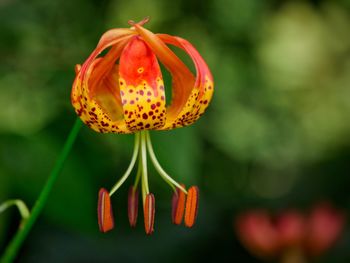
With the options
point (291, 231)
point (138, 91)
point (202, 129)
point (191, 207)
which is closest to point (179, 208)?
point (191, 207)

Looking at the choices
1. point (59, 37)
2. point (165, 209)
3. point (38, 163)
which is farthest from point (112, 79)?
point (165, 209)

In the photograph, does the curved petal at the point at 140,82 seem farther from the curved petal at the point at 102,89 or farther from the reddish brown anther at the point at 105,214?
the reddish brown anther at the point at 105,214

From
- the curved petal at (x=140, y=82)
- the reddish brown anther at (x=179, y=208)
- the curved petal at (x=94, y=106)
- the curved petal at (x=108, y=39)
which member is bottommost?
the reddish brown anther at (x=179, y=208)

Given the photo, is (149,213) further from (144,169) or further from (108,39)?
(108,39)

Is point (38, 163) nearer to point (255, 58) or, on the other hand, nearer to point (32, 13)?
point (32, 13)

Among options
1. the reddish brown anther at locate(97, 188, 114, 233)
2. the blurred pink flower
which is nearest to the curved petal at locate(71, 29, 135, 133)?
the reddish brown anther at locate(97, 188, 114, 233)

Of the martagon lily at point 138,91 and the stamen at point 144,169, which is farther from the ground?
the martagon lily at point 138,91

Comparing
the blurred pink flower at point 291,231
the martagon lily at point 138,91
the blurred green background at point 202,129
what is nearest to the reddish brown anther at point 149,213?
the martagon lily at point 138,91

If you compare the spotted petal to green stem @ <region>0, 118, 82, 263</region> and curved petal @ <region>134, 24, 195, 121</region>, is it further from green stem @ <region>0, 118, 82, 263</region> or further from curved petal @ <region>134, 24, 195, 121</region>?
green stem @ <region>0, 118, 82, 263</region>
